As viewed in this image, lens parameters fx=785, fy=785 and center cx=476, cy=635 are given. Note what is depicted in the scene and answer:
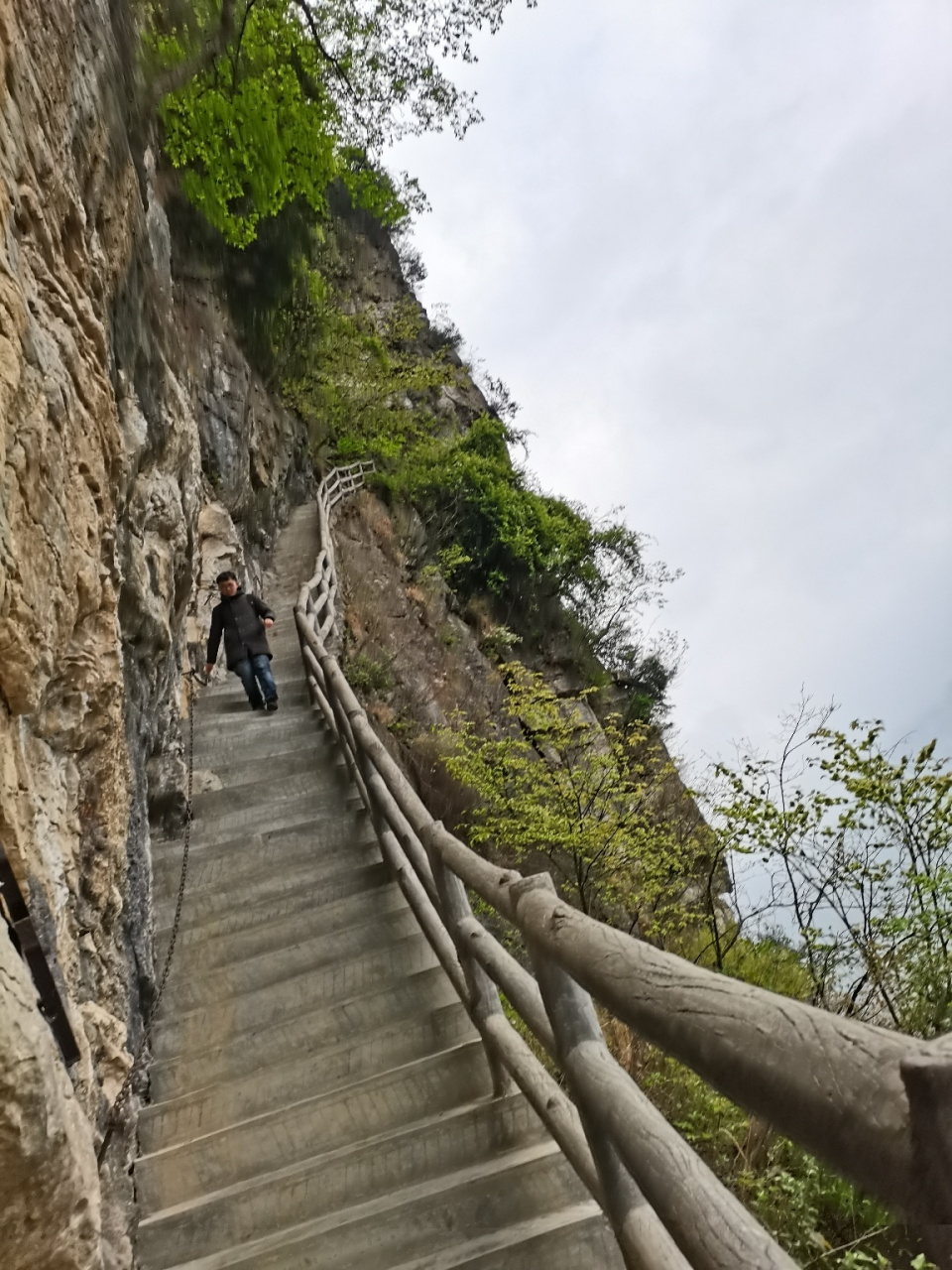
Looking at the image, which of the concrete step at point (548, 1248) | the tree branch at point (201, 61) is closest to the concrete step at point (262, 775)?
the concrete step at point (548, 1248)

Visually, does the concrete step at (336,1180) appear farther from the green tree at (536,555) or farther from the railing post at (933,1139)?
the green tree at (536,555)

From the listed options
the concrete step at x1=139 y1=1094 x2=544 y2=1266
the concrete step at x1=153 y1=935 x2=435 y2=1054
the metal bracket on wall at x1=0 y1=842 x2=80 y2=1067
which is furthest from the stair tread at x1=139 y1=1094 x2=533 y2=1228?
the metal bracket on wall at x1=0 y1=842 x2=80 y2=1067

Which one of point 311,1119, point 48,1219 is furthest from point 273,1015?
point 48,1219

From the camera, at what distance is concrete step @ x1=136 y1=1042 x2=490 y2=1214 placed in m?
3.13

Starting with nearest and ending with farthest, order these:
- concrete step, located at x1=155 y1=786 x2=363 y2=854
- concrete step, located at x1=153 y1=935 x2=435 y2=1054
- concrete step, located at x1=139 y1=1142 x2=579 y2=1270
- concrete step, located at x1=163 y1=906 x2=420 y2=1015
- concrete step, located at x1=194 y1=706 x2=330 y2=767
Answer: concrete step, located at x1=139 y1=1142 x2=579 y2=1270
concrete step, located at x1=153 y1=935 x2=435 y2=1054
concrete step, located at x1=163 y1=906 x2=420 y2=1015
concrete step, located at x1=155 y1=786 x2=363 y2=854
concrete step, located at x1=194 y1=706 x2=330 y2=767

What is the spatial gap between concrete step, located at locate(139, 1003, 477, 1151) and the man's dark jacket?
13.9ft

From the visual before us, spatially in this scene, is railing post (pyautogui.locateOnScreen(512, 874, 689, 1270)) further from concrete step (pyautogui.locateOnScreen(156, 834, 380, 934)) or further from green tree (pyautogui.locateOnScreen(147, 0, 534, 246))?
green tree (pyautogui.locateOnScreen(147, 0, 534, 246))

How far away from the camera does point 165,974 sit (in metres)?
4.29

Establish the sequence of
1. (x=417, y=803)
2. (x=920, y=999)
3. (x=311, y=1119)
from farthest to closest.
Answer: (x=920, y=999), (x=417, y=803), (x=311, y=1119)

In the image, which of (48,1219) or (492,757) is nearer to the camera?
(48,1219)

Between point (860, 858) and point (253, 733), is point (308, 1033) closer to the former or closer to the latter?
point (253, 733)

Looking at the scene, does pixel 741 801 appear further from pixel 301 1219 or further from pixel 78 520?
pixel 78 520

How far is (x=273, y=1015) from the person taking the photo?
391 centimetres

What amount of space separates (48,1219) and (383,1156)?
4.10 ft
